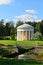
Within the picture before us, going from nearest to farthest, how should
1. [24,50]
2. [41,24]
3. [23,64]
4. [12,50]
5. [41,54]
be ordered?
[23,64] < [41,54] < [12,50] < [24,50] < [41,24]

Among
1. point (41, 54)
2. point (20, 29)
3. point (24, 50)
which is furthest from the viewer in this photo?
point (20, 29)

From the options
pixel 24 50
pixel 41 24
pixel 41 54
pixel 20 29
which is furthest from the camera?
pixel 41 24

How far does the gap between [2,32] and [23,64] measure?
208 ft

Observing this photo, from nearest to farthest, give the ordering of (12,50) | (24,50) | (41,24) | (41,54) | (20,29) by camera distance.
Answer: (41,54) < (12,50) < (24,50) < (20,29) < (41,24)

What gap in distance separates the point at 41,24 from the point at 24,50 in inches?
1778

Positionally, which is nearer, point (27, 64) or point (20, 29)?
point (27, 64)

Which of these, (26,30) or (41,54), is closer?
(41,54)

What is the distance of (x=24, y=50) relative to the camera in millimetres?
31438

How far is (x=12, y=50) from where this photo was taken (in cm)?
2842

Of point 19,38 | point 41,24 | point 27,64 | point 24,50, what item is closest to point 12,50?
point 24,50

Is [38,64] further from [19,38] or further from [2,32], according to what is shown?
[2,32]

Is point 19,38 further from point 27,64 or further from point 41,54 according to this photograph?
point 27,64

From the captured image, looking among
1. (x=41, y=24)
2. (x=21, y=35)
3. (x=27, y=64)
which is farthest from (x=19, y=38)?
(x=27, y=64)

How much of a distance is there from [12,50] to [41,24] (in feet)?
159
